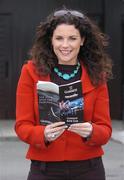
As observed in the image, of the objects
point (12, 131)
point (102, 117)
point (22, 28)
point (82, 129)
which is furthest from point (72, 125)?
point (22, 28)

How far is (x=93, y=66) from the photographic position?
350 centimetres

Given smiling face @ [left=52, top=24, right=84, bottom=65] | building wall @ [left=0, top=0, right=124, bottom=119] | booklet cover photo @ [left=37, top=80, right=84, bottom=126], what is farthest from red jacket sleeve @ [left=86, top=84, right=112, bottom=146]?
building wall @ [left=0, top=0, right=124, bottom=119]

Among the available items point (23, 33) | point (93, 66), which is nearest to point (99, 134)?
point (93, 66)

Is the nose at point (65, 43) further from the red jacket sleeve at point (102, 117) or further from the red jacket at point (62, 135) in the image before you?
the red jacket sleeve at point (102, 117)

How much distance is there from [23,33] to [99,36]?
467 inches

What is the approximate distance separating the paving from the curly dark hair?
8777 mm

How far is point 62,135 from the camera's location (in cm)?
332

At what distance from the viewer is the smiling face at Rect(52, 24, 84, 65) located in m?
3.38

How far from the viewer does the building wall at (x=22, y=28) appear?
49.8 feet

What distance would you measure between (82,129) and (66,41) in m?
0.49

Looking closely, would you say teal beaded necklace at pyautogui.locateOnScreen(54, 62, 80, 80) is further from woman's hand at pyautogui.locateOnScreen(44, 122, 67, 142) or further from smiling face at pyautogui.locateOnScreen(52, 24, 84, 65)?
woman's hand at pyautogui.locateOnScreen(44, 122, 67, 142)

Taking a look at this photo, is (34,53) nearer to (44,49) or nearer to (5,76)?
(44,49)

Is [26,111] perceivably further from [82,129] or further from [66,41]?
[66,41]

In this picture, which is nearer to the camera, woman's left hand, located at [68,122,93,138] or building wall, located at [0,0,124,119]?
woman's left hand, located at [68,122,93,138]
